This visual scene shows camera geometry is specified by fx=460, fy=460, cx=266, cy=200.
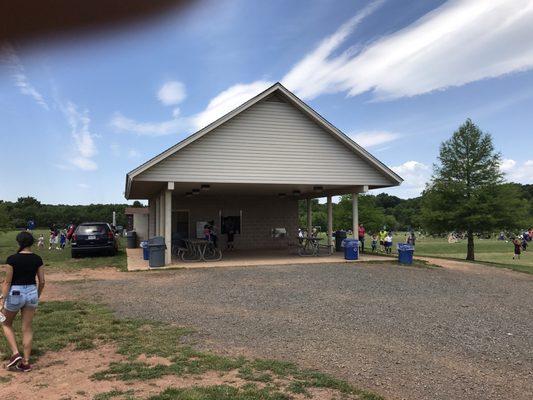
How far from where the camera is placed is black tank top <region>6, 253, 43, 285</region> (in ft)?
17.3

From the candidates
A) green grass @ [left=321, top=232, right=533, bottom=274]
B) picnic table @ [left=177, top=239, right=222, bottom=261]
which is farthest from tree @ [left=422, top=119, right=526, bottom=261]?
picnic table @ [left=177, top=239, right=222, bottom=261]

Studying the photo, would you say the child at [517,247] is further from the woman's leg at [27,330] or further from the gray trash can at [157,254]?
the woman's leg at [27,330]

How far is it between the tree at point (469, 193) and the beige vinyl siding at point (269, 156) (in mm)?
7613

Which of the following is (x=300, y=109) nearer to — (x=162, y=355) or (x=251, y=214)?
(x=251, y=214)

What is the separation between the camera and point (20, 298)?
5277 mm

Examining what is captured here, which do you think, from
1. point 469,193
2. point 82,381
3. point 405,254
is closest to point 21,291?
point 82,381

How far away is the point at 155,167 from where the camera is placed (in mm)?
15719

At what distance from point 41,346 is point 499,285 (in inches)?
458

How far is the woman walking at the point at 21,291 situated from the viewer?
5238 mm

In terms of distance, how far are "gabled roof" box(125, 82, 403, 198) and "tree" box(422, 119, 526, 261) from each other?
742 cm

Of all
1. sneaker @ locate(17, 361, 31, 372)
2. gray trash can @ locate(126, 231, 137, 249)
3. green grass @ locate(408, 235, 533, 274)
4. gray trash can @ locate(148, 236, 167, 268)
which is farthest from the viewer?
gray trash can @ locate(126, 231, 137, 249)

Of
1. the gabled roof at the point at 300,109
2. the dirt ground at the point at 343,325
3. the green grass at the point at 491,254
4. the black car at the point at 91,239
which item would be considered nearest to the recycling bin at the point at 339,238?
the gabled roof at the point at 300,109

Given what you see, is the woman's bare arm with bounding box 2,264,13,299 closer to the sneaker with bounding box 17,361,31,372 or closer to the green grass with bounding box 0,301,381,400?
the sneaker with bounding box 17,361,31,372

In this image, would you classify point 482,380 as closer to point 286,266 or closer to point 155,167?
point 286,266
